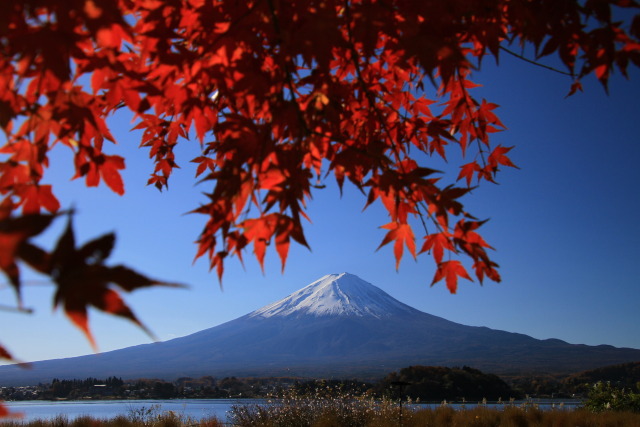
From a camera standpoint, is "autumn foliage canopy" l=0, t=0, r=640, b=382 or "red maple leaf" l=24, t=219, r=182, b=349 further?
"autumn foliage canopy" l=0, t=0, r=640, b=382

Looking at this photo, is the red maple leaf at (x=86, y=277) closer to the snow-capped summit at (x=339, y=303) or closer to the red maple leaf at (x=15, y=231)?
the red maple leaf at (x=15, y=231)

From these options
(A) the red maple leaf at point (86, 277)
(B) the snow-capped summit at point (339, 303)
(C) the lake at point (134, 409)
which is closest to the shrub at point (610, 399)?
(C) the lake at point (134, 409)

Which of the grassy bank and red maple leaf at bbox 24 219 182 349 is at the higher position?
red maple leaf at bbox 24 219 182 349

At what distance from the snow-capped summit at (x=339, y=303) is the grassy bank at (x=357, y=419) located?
95.3 meters

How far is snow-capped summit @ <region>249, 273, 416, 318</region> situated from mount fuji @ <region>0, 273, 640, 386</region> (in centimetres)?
23

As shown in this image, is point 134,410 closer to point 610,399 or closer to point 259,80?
point 259,80

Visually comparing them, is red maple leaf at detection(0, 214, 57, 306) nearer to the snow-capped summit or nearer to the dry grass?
the dry grass

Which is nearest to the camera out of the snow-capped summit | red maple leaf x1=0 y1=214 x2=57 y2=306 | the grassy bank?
red maple leaf x1=0 y1=214 x2=57 y2=306

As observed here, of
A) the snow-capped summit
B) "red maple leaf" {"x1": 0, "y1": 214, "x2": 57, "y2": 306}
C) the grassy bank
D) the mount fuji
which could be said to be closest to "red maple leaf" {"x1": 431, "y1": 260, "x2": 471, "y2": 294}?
"red maple leaf" {"x1": 0, "y1": 214, "x2": 57, "y2": 306}

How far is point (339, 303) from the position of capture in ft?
338

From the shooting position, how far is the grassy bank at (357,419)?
22.0 ft

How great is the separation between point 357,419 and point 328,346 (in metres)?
90.4

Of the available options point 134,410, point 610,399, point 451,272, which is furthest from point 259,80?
point 610,399

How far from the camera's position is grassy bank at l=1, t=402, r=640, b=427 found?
6.70 m
